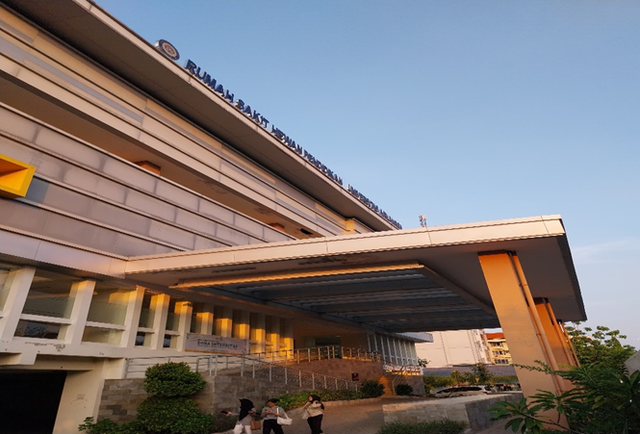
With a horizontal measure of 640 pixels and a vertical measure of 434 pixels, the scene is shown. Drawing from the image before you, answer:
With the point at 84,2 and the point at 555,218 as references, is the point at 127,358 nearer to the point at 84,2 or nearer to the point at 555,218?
the point at 84,2

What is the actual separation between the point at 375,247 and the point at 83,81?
1510cm

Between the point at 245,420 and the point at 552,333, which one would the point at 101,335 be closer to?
the point at 245,420

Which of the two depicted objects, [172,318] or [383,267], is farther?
[172,318]

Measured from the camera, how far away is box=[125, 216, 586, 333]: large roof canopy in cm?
1180

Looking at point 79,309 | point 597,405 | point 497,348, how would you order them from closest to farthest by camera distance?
1. point 597,405
2. point 79,309
3. point 497,348

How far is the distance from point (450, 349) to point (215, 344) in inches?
3027

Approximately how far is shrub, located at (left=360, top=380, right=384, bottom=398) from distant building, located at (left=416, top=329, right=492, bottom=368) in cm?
6418

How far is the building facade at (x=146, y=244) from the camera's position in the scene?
513 inches

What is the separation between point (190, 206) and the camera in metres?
20.5

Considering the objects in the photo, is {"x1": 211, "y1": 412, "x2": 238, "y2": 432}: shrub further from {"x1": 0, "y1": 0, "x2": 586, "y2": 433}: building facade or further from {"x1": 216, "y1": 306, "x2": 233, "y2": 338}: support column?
{"x1": 216, "y1": 306, "x2": 233, "y2": 338}: support column

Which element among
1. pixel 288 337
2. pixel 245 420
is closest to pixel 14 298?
pixel 245 420

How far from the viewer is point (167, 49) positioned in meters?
21.1

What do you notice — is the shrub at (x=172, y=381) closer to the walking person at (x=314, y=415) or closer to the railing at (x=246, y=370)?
the railing at (x=246, y=370)

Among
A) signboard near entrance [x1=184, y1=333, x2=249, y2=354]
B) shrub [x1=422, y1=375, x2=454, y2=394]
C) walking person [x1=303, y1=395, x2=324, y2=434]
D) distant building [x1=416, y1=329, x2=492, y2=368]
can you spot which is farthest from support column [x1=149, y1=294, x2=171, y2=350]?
distant building [x1=416, y1=329, x2=492, y2=368]
